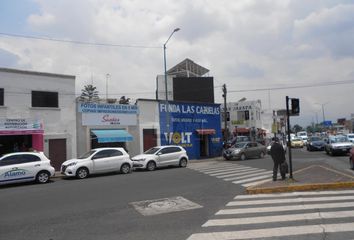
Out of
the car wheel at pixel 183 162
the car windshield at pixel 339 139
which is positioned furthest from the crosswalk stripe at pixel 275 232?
the car windshield at pixel 339 139

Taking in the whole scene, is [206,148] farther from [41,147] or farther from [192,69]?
[192,69]

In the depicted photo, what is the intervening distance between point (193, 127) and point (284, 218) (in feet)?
91.3

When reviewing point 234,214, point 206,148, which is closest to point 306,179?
point 234,214

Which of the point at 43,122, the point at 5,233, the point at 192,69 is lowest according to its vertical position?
the point at 5,233

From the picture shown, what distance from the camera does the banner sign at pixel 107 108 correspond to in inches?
1074

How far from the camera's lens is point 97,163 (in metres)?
20.7

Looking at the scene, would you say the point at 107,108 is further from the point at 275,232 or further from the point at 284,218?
the point at 275,232

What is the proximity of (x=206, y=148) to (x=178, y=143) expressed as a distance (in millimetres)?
4706

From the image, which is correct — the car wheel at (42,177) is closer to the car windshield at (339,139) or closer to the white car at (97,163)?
the white car at (97,163)

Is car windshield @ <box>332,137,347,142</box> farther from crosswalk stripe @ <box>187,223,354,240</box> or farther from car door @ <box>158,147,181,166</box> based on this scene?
crosswalk stripe @ <box>187,223,354,240</box>

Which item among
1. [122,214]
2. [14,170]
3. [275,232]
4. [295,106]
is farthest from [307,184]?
[14,170]

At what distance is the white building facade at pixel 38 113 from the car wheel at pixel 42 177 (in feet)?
20.1

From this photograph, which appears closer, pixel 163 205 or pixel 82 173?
pixel 163 205

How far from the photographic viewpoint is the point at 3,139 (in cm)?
2361
